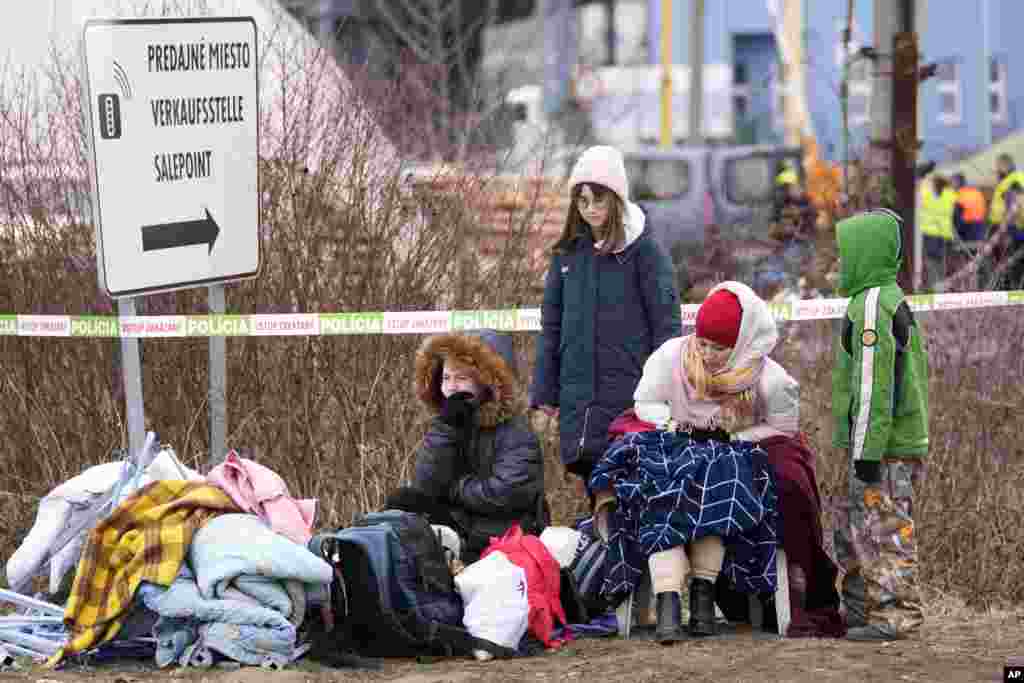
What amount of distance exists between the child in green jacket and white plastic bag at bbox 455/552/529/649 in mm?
1139

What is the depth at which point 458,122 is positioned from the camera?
12.1m

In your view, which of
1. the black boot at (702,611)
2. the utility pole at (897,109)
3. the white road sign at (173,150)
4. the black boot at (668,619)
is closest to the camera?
the black boot at (668,619)

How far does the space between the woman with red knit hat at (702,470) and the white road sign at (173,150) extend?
1.97m

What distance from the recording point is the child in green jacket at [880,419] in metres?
7.14

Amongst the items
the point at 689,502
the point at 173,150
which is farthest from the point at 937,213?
the point at 689,502

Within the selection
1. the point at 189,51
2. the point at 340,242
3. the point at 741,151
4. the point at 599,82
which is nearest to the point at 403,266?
the point at 340,242

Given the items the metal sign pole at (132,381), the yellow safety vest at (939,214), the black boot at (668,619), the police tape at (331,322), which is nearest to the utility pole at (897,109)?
the police tape at (331,322)

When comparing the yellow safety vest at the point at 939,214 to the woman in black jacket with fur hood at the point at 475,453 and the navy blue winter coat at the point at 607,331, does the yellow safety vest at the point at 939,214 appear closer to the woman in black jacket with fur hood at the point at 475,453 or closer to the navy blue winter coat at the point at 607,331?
the navy blue winter coat at the point at 607,331

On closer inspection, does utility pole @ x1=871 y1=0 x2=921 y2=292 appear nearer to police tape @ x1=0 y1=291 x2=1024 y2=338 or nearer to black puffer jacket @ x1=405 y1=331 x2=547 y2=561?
police tape @ x1=0 y1=291 x2=1024 y2=338

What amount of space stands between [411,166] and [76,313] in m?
1.71

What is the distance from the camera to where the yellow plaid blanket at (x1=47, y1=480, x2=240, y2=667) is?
22.9 ft

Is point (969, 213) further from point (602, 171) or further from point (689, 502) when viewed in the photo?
point (689, 502)

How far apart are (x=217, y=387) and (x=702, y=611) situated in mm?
2532

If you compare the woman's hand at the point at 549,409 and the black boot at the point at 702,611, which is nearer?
the black boot at the point at 702,611
